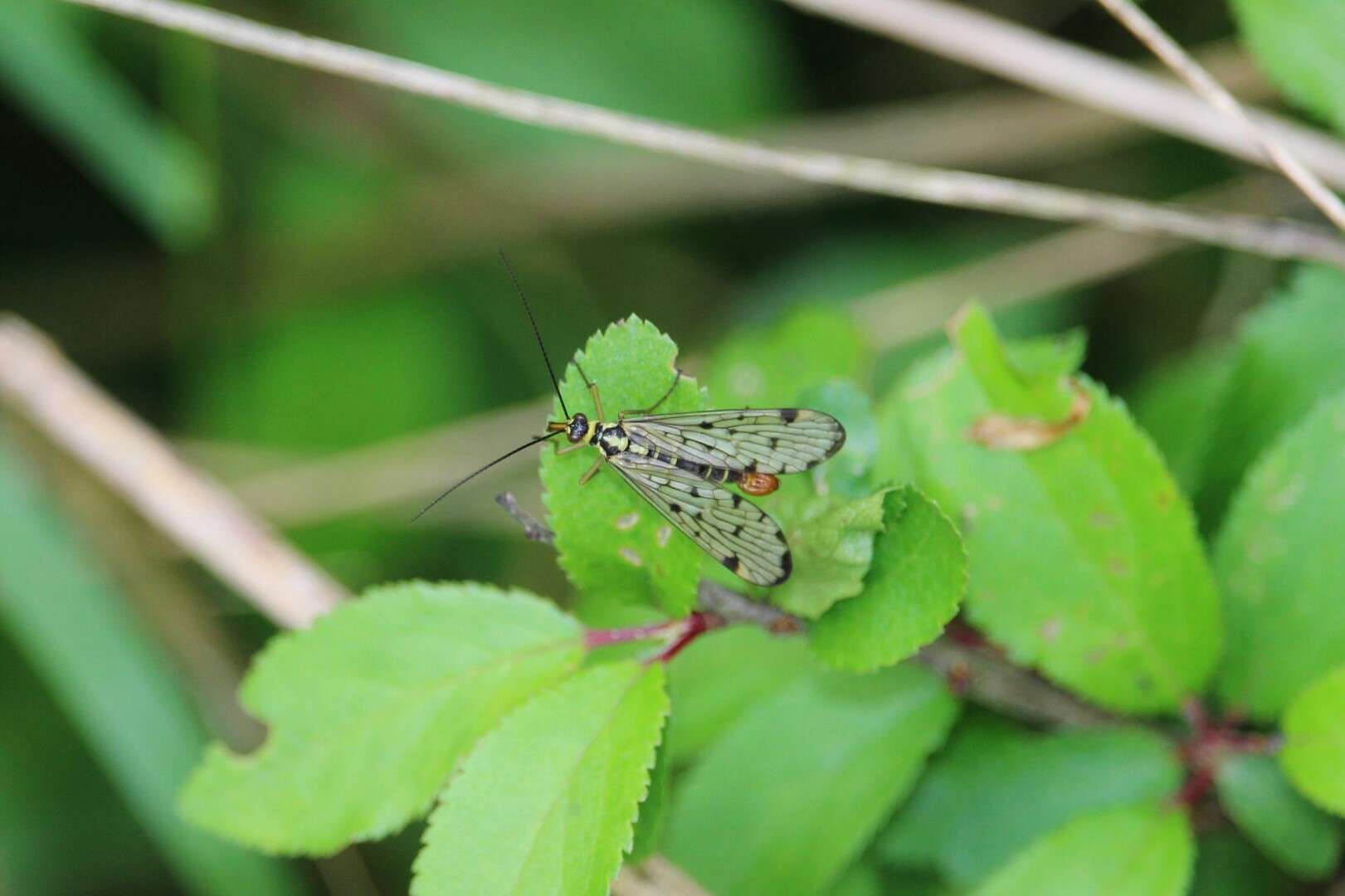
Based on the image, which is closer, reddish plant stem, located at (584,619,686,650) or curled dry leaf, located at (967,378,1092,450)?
reddish plant stem, located at (584,619,686,650)

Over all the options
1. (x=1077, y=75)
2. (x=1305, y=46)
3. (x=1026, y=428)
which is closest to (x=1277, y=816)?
(x=1026, y=428)

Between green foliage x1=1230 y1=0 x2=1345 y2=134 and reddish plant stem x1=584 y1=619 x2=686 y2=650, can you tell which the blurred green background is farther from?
reddish plant stem x1=584 y1=619 x2=686 y2=650

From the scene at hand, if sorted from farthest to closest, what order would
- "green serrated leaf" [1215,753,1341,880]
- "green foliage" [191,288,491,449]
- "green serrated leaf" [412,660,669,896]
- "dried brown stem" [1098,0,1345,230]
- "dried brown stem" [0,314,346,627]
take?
1. "green foliage" [191,288,491,449]
2. "dried brown stem" [0,314,346,627]
3. "dried brown stem" [1098,0,1345,230]
4. "green serrated leaf" [1215,753,1341,880]
5. "green serrated leaf" [412,660,669,896]

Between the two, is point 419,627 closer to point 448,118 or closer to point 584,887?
point 584,887

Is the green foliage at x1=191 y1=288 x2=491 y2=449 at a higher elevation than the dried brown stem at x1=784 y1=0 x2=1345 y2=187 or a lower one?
lower

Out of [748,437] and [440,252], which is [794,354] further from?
[440,252]

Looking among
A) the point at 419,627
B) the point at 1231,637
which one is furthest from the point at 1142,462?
the point at 419,627

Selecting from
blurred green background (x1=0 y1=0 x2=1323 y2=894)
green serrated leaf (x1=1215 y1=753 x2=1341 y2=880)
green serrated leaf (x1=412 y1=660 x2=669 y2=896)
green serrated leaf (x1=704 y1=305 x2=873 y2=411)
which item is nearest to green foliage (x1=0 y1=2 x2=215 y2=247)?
blurred green background (x1=0 y1=0 x2=1323 y2=894)
